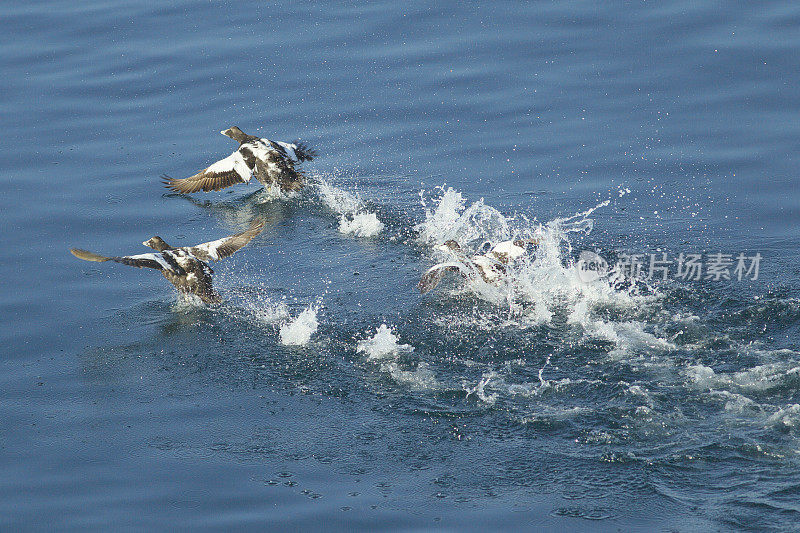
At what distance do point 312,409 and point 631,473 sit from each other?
2.79 metres

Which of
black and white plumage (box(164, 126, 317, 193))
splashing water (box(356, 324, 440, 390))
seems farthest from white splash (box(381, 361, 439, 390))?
black and white plumage (box(164, 126, 317, 193))

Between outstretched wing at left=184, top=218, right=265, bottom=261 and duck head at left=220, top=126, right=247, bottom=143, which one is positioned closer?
outstretched wing at left=184, top=218, right=265, bottom=261

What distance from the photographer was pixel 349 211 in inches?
507

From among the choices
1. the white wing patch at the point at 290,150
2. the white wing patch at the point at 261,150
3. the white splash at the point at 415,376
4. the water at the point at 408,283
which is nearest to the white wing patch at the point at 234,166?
the white wing patch at the point at 261,150

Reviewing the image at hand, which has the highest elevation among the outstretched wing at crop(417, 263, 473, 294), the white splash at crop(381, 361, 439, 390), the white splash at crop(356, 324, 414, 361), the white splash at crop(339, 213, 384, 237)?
the white splash at crop(339, 213, 384, 237)

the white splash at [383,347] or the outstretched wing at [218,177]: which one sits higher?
the outstretched wing at [218,177]

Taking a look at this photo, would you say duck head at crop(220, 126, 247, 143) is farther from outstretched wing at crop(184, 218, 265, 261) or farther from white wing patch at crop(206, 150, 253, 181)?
outstretched wing at crop(184, 218, 265, 261)

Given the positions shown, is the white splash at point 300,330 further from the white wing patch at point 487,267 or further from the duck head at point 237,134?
the duck head at point 237,134

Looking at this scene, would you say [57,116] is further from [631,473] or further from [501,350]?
[631,473]

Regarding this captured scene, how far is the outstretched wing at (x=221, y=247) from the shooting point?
36.5 feet

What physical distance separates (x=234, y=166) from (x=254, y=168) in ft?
1.05

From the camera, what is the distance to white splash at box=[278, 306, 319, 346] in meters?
9.72

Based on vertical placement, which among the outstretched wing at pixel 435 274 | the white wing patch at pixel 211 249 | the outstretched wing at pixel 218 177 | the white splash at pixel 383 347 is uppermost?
the outstretched wing at pixel 218 177

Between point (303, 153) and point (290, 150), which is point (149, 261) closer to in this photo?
point (290, 150)
